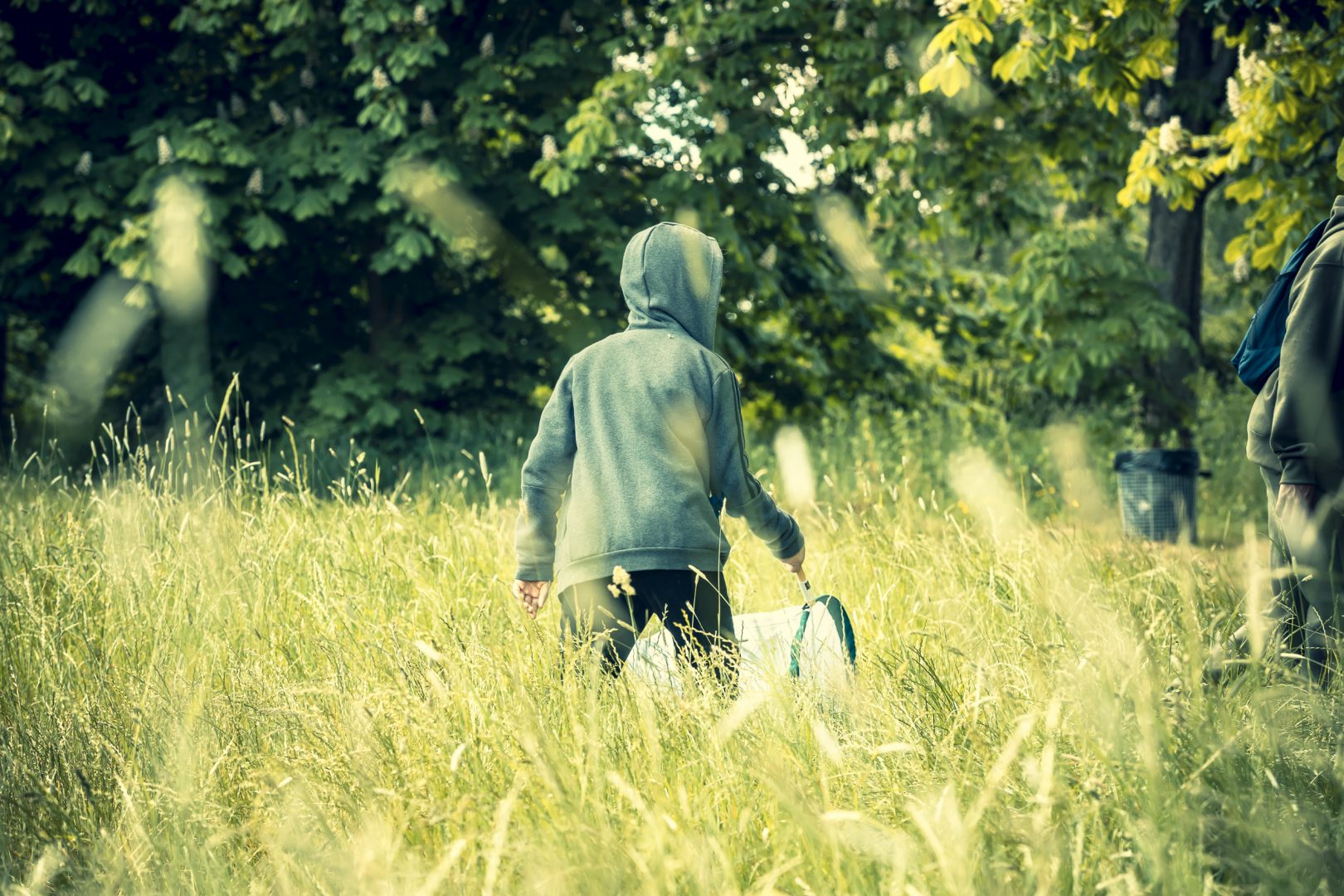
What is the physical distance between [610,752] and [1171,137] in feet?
17.1

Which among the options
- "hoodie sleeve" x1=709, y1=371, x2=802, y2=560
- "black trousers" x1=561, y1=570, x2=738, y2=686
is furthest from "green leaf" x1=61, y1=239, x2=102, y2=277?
"hoodie sleeve" x1=709, y1=371, x2=802, y2=560

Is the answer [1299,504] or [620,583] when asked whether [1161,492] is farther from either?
[620,583]

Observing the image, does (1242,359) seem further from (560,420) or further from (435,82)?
(435,82)

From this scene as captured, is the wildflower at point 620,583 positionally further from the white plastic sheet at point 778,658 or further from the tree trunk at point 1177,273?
the tree trunk at point 1177,273

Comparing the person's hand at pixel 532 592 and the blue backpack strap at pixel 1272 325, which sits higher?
the blue backpack strap at pixel 1272 325

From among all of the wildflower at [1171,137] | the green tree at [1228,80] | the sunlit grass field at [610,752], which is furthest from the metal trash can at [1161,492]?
the sunlit grass field at [610,752]

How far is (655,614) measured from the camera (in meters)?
3.19

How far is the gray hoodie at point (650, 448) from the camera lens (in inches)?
122

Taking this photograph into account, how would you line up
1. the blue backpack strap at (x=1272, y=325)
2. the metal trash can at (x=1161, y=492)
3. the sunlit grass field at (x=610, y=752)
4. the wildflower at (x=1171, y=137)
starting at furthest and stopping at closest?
the metal trash can at (x=1161, y=492) → the wildflower at (x=1171, y=137) → the blue backpack strap at (x=1272, y=325) → the sunlit grass field at (x=610, y=752)

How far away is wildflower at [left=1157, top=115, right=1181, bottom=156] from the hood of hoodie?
4.09 meters

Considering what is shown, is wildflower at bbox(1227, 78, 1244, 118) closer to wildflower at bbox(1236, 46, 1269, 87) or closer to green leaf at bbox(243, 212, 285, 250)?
wildflower at bbox(1236, 46, 1269, 87)

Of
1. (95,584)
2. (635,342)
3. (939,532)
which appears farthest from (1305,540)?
(95,584)

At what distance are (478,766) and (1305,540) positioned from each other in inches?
90.3

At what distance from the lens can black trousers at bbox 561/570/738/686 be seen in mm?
3115
